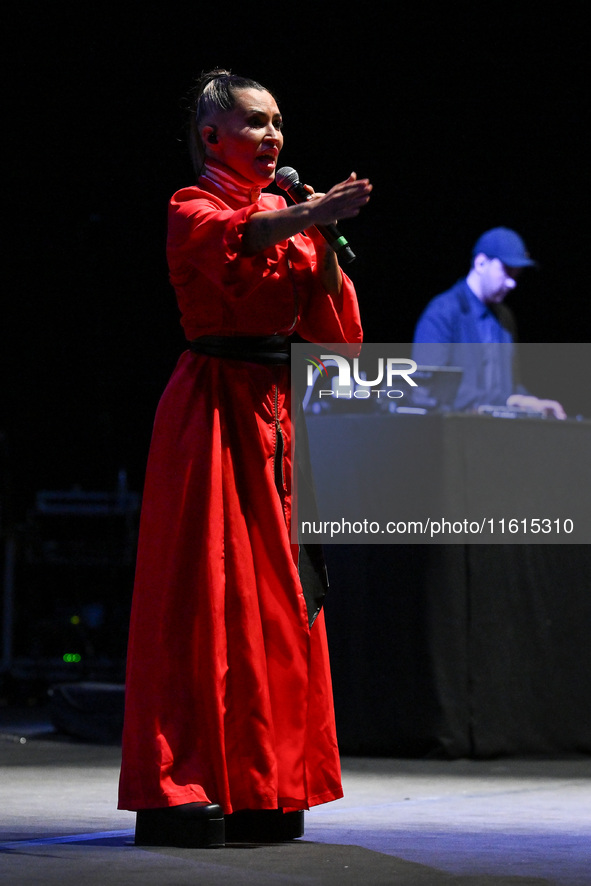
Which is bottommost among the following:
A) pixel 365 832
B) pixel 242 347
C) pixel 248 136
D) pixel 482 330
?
pixel 365 832

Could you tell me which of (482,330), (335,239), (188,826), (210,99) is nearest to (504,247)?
(482,330)

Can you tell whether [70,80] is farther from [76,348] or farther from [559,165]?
[559,165]

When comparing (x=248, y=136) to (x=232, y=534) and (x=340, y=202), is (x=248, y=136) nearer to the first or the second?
(x=340, y=202)

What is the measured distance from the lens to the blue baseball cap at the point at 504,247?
5008 millimetres

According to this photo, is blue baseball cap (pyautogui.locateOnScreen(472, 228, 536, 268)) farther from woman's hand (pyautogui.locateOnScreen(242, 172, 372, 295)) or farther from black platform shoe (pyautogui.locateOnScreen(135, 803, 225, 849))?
black platform shoe (pyautogui.locateOnScreen(135, 803, 225, 849))

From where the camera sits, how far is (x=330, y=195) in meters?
1.95

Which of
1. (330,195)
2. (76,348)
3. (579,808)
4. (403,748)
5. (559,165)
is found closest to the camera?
(330,195)

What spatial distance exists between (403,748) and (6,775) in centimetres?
116

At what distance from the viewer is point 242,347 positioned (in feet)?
7.24

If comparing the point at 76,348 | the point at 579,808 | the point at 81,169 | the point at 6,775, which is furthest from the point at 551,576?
the point at 76,348

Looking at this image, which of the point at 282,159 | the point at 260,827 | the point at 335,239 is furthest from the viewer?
the point at 282,159

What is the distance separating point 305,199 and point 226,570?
0.62 m

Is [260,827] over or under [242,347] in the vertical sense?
under

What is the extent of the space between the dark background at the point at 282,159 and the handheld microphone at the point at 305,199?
4055mm
